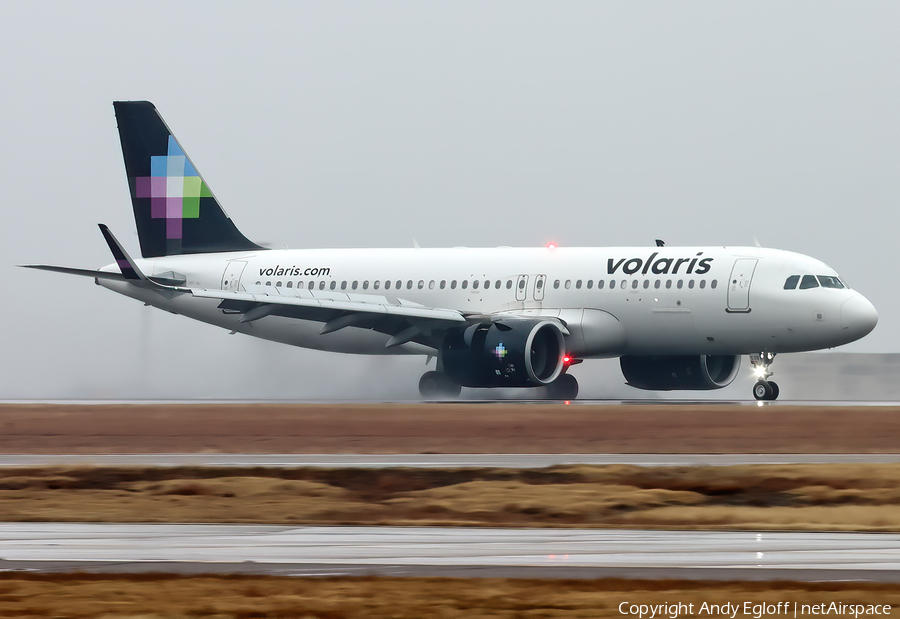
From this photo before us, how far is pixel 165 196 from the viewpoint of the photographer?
169ft

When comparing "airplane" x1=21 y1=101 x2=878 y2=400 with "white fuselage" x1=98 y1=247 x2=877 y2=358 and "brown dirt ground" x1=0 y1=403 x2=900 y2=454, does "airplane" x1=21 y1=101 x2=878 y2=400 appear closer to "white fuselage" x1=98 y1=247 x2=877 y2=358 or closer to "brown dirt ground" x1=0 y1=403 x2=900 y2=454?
"white fuselage" x1=98 y1=247 x2=877 y2=358

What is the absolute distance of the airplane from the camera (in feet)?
132

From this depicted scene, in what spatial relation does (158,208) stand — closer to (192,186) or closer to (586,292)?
(192,186)

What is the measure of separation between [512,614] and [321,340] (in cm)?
3775

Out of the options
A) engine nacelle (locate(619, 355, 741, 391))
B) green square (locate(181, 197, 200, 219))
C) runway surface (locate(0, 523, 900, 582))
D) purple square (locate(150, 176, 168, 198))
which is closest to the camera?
runway surface (locate(0, 523, 900, 582))

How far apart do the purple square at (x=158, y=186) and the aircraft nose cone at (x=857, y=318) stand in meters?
25.5

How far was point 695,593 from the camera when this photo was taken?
437 inches

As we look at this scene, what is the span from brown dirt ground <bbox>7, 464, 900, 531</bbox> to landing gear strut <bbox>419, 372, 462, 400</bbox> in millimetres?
21402

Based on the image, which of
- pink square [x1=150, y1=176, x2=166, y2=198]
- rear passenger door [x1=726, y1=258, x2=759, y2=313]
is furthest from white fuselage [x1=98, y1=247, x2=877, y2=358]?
pink square [x1=150, y1=176, x2=166, y2=198]

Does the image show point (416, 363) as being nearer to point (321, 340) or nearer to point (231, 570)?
point (321, 340)

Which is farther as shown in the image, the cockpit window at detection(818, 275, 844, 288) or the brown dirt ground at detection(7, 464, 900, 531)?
the cockpit window at detection(818, 275, 844, 288)

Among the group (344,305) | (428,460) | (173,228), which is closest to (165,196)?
(173,228)

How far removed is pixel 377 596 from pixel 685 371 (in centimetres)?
3435

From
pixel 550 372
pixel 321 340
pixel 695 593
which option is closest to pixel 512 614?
pixel 695 593
